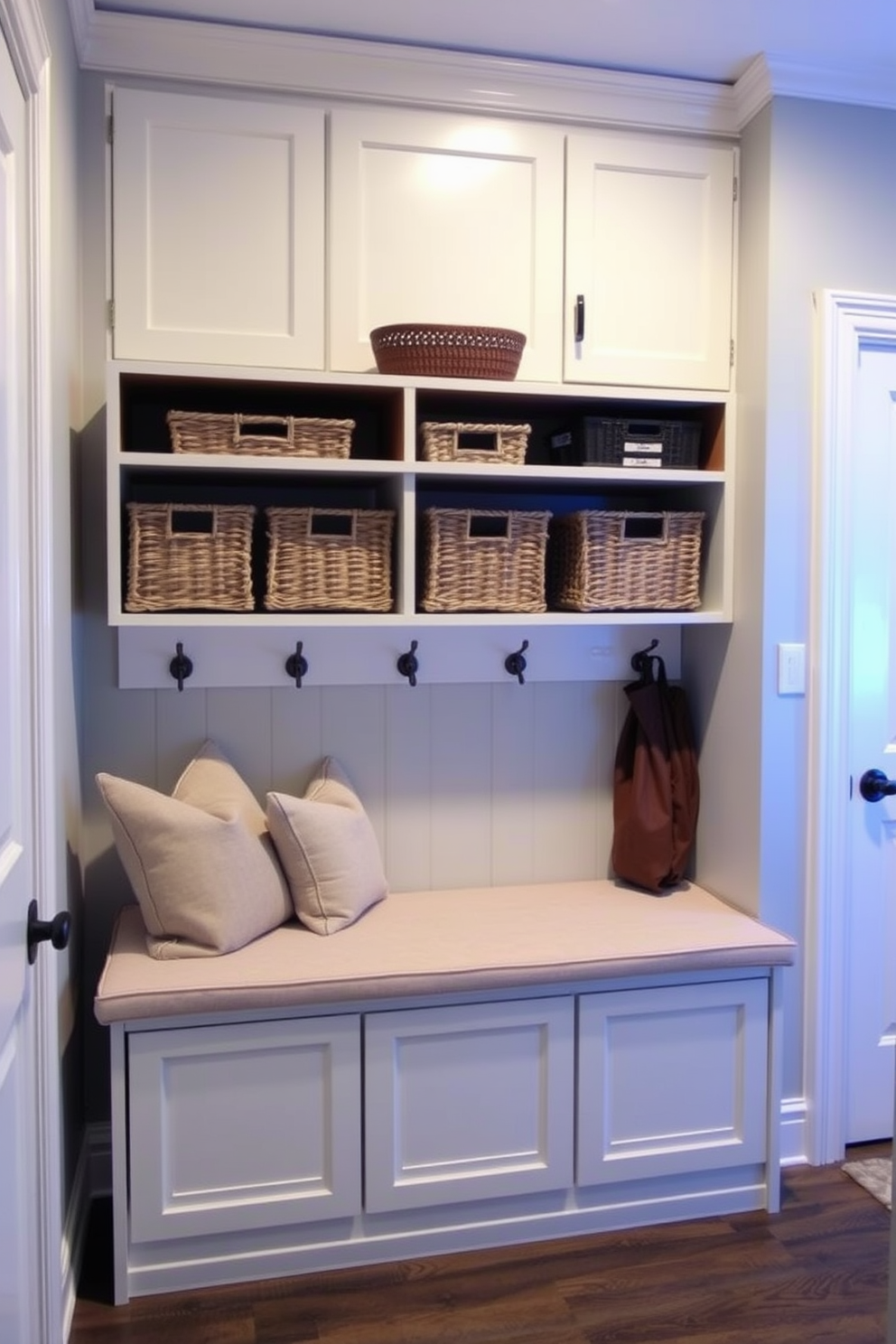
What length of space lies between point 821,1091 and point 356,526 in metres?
1.70

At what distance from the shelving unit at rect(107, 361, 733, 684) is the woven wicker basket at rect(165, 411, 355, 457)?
0.10 feet

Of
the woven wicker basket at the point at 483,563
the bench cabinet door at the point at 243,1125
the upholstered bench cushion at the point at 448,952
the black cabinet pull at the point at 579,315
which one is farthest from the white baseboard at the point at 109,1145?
the black cabinet pull at the point at 579,315

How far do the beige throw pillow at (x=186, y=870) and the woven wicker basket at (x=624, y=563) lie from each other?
36.9 inches

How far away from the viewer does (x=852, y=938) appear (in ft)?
8.39

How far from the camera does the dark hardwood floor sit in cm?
196

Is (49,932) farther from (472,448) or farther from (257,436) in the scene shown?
(472,448)

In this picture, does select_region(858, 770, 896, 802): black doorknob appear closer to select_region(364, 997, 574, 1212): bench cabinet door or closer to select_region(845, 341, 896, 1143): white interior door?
select_region(845, 341, 896, 1143): white interior door

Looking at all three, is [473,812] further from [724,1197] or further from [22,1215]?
[22,1215]

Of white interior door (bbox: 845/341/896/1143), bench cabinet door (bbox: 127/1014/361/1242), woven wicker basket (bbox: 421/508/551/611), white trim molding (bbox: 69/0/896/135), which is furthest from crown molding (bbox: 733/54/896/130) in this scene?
bench cabinet door (bbox: 127/1014/361/1242)

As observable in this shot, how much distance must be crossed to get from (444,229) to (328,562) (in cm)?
81

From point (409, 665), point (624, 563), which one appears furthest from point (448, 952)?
point (624, 563)

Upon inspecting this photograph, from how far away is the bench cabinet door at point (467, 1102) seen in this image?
2127 millimetres

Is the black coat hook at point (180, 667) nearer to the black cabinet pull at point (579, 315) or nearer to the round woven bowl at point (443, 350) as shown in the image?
the round woven bowl at point (443, 350)

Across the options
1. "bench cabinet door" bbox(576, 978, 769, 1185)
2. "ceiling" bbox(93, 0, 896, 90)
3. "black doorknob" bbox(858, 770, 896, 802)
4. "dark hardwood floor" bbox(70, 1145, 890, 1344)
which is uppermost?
"ceiling" bbox(93, 0, 896, 90)
